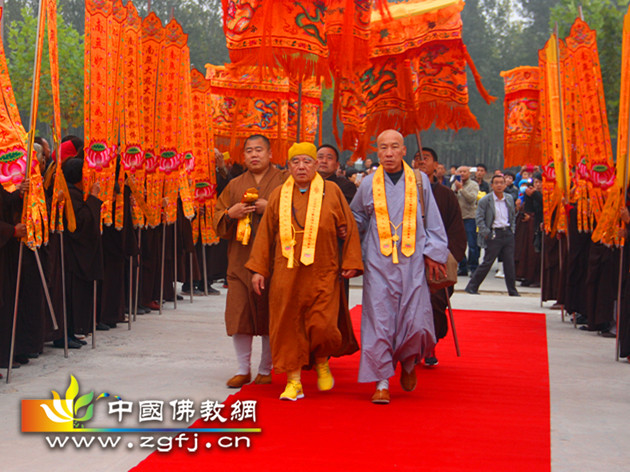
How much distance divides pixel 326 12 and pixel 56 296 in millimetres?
3106

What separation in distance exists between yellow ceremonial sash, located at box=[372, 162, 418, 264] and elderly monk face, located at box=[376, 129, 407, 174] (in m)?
0.07

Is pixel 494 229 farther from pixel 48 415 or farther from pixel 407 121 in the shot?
pixel 48 415

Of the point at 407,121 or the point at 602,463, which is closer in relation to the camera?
the point at 602,463

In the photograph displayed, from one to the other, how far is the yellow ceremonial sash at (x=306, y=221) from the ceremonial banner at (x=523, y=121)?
623 cm

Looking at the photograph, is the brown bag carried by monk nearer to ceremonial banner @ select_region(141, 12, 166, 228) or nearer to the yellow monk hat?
the yellow monk hat

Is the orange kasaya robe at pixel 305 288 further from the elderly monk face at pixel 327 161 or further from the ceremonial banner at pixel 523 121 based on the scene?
the ceremonial banner at pixel 523 121

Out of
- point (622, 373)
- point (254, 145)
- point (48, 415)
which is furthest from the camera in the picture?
point (622, 373)

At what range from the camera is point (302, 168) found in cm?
504

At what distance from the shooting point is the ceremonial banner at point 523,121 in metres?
10.7

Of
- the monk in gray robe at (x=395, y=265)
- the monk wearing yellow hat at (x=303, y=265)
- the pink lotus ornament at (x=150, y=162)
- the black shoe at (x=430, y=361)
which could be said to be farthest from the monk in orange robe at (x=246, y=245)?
the pink lotus ornament at (x=150, y=162)

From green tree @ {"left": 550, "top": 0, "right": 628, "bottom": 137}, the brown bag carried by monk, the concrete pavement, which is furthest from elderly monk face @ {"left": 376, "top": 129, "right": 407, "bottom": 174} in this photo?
green tree @ {"left": 550, "top": 0, "right": 628, "bottom": 137}

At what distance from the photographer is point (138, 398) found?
15.6 ft

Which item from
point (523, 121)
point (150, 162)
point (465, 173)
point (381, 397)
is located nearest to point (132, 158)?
point (150, 162)

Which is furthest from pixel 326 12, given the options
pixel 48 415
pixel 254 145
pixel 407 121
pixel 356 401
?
pixel 48 415
